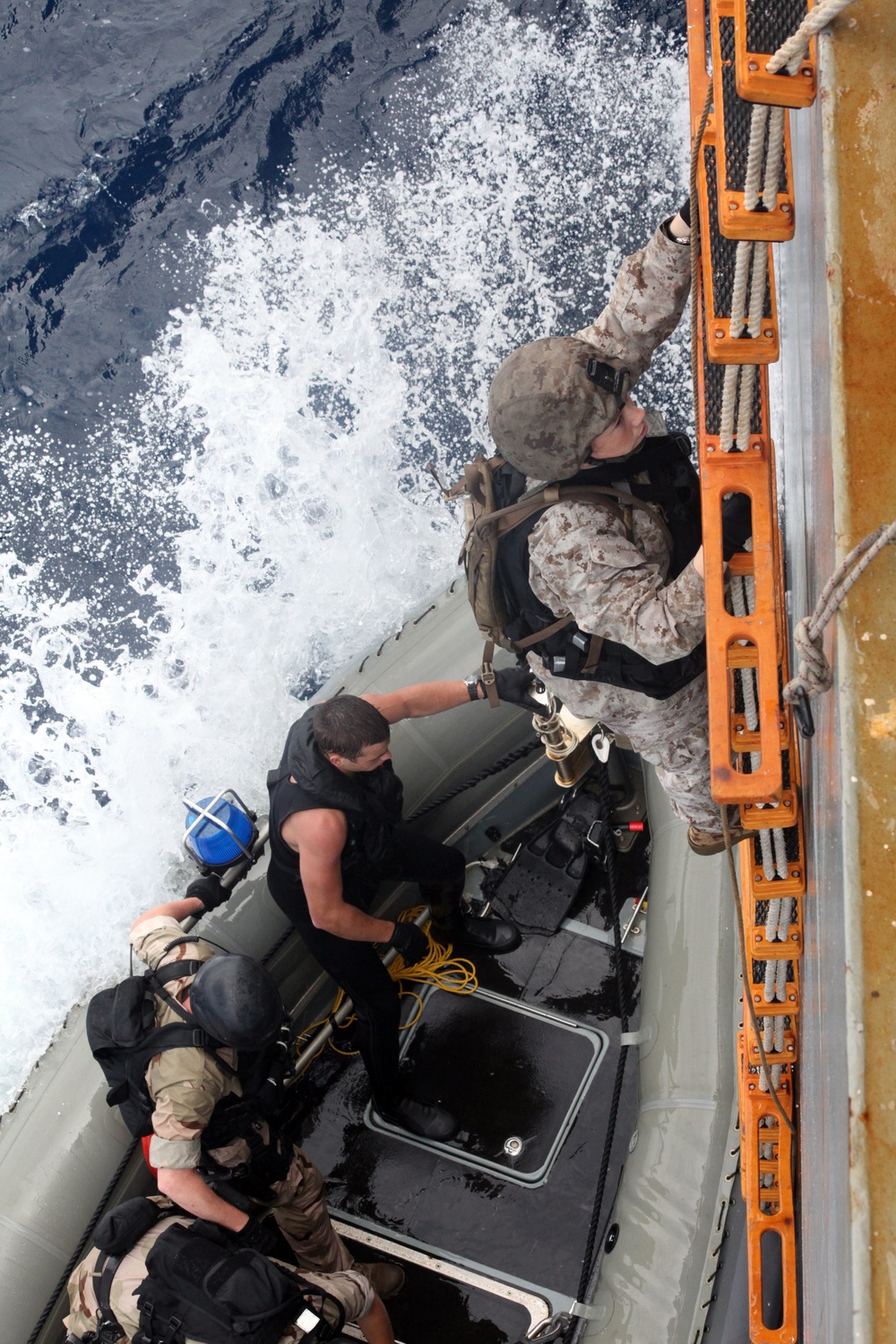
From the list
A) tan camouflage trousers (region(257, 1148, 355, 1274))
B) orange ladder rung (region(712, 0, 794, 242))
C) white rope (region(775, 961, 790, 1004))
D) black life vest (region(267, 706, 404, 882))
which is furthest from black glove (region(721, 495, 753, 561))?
tan camouflage trousers (region(257, 1148, 355, 1274))

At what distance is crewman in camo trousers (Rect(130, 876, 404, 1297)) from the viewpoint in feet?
9.09

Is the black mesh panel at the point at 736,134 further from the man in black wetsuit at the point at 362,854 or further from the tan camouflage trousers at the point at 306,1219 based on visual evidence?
the tan camouflage trousers at the point at 306,1219

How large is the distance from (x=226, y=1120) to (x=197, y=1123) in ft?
0.35

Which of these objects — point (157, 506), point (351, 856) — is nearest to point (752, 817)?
point (351, 856)

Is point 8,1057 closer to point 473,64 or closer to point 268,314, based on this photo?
point 268,314

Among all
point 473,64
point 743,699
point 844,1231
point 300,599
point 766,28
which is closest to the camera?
point 844,1231

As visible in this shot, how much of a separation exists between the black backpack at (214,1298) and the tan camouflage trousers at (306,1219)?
36cm

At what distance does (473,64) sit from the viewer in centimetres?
607

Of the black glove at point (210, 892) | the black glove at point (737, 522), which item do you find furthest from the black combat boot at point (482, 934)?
the black glove at point (737, 522)

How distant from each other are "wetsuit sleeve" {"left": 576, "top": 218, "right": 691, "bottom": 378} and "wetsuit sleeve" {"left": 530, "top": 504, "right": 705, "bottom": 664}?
363mm

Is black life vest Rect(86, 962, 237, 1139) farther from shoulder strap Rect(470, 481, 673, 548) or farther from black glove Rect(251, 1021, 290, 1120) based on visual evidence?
shoulder strap Rect(470, 481, 673, 548)

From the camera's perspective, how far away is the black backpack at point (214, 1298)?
8.48ft

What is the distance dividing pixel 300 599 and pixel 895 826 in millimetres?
4001

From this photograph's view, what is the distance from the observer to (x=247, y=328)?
223 inches
